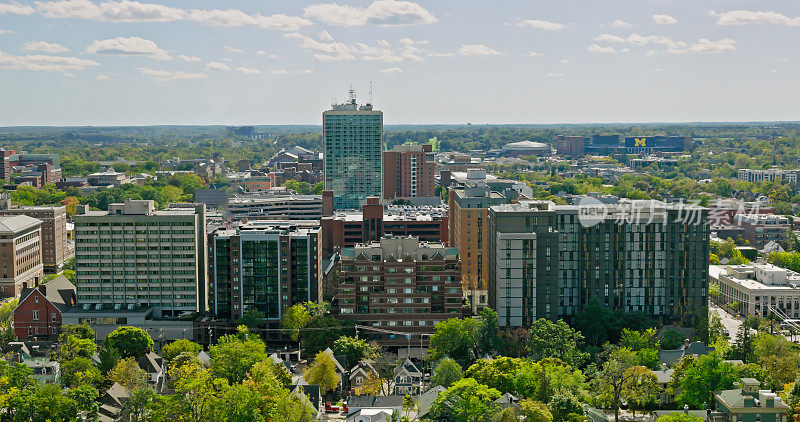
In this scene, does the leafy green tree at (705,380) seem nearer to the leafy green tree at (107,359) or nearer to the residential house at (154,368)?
the residential house at (154,368)

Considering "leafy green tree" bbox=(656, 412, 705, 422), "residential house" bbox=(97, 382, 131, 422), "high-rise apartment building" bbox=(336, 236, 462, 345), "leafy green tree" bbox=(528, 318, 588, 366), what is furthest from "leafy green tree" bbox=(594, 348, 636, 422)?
"residential house" bbox=(97, 382, 131, 422)

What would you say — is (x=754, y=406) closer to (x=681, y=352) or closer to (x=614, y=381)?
(x=614, y=381)

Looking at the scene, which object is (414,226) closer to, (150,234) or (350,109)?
(150,234)

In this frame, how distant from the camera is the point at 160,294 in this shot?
7231 cm

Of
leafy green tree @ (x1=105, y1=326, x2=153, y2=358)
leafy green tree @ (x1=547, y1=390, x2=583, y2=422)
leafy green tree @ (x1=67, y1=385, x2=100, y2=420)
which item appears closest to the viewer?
leafy green tree @ (x1=547, y1=390, x2=583, y2=422)

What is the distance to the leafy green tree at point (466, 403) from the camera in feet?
152

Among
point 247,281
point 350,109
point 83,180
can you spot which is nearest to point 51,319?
point 247,281

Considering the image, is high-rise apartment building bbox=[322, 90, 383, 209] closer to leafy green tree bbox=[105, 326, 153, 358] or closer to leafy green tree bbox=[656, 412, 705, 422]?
leafy green tree bbox=[105, 326, 153, 358]

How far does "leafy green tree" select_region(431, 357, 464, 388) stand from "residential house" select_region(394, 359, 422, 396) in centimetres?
267

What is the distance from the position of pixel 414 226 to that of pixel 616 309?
29.1 m

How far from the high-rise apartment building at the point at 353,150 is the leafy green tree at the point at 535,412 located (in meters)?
85.6

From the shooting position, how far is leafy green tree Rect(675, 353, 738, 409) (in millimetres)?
50812

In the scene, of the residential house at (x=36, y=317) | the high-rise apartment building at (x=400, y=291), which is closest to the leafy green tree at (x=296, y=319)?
the high-rise apartment building at (x=400, y=291)

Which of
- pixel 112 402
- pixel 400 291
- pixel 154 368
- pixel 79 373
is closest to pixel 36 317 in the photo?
pixel 154 368
